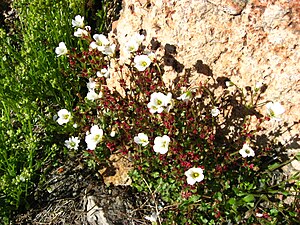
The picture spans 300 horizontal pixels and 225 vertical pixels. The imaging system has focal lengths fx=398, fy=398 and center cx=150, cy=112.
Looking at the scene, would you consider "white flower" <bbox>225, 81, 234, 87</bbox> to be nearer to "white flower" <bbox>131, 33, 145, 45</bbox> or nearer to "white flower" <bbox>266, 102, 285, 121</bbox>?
"white flower" <bbox>266, 102, 285, 121</bbox>

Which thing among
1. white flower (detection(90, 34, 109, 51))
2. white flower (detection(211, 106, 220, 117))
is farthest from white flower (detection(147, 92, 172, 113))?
white flower (detection(90, 34, 109, 51))

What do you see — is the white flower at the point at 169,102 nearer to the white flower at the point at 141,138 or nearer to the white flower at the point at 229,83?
the white flower at the point at 141,138

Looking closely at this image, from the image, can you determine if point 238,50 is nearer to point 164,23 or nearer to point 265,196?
point 164,23

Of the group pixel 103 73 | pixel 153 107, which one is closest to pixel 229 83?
pixel 153 107

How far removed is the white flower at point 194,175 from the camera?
9.39 feet

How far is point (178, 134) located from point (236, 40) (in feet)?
2.84

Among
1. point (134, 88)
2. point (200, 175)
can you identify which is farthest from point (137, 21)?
point (200, 175)

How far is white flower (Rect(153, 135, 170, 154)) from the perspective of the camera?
2.96m

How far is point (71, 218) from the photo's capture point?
11.1 ft

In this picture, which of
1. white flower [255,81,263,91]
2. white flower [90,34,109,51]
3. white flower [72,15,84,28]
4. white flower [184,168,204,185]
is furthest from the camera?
white flower [72,15,84,28]

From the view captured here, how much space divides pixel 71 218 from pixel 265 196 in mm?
1604

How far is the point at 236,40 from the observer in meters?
3.05

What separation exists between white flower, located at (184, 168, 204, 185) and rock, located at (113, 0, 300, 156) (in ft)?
2.57

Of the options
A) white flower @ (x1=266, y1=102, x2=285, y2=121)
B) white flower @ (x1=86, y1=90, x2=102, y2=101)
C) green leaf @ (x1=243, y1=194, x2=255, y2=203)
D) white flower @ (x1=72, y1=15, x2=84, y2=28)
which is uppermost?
white flower @ (x1=72, y1=15, x2=84, y2=28)
